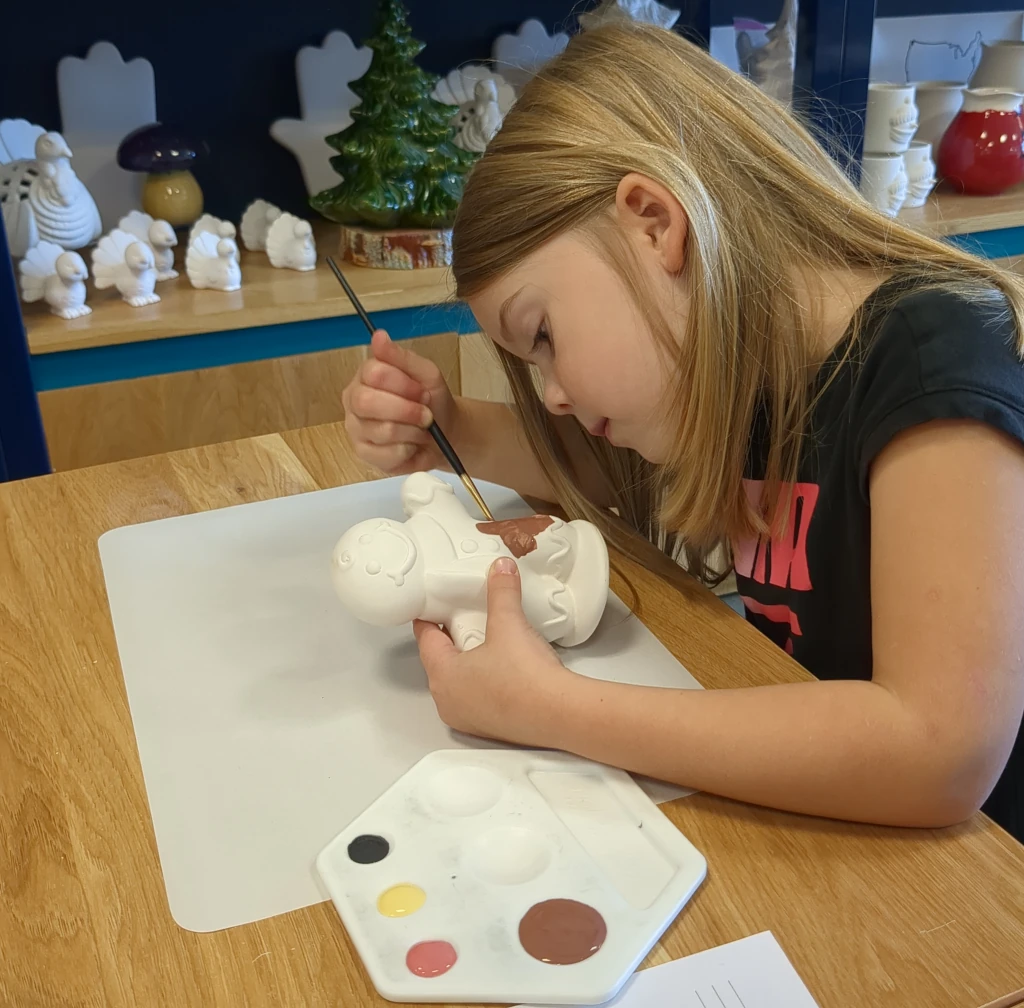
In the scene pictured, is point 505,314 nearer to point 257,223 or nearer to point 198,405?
point 198,405

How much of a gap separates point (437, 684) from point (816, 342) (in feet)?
1.08

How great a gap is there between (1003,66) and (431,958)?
197cm

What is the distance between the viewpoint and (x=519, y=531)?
673 mm

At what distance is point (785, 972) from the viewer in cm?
43

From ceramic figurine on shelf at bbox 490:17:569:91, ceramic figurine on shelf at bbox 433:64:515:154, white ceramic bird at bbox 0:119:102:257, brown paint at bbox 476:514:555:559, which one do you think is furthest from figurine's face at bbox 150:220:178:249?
brown paint at bbox 476:514:555:559

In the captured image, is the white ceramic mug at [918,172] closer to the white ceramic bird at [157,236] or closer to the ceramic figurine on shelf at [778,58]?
the ceramic figurine on shelf at [778,58]

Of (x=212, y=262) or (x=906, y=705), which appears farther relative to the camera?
(x=212, y=262)

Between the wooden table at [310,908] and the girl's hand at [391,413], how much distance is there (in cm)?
28

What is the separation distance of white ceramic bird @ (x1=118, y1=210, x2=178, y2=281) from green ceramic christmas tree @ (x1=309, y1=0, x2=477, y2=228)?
24cm

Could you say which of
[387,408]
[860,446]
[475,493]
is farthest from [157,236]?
[860,446]

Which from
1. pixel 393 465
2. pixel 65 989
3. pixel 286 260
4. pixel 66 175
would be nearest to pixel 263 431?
pixel 286 260

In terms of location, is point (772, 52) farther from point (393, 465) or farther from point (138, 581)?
point (138, 581)

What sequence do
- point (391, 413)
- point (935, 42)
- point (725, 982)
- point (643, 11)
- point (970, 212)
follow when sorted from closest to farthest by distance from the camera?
point (725, 982)
point (391, 413)
point (643, 11)
point (970, 212)
point (935, 42)

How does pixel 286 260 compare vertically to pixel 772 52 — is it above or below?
below
